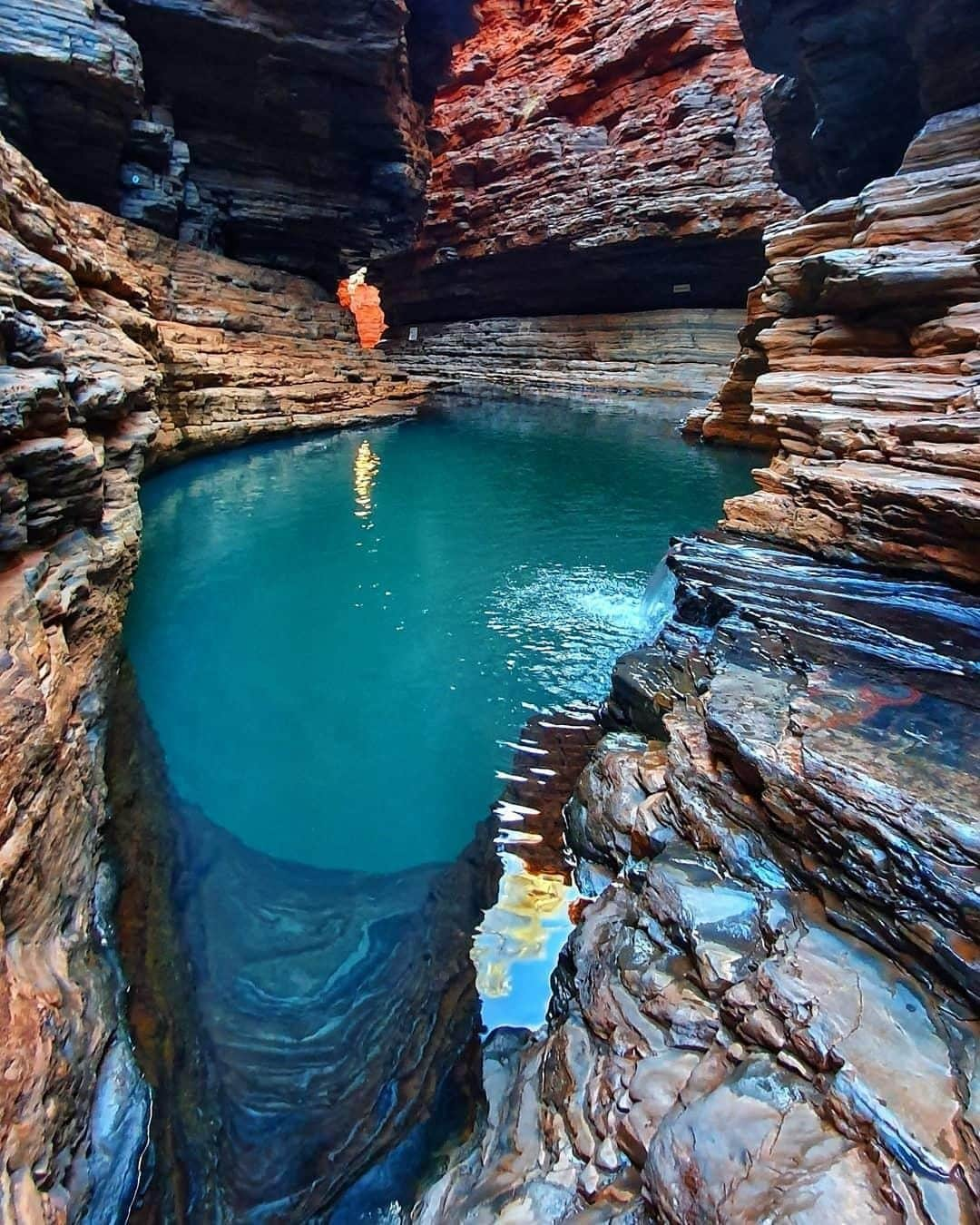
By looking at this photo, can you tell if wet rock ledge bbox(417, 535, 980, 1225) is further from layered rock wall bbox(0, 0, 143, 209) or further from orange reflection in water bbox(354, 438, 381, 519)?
layered rock wall bbox(0, 0, 143, 209)

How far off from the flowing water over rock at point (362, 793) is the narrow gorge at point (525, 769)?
24 millimetres

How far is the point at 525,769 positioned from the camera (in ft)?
14.1

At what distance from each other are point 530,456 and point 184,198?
14459 millimetres

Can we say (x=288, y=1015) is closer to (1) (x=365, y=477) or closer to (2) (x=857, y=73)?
(1) (x=365, y=477)

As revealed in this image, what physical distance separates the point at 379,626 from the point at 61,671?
299 centimetres

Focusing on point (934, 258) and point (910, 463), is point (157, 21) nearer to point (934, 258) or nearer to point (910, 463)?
point (934, 258)

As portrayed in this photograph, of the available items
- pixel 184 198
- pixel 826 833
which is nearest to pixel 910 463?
pixel 826 833

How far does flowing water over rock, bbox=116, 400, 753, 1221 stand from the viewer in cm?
241

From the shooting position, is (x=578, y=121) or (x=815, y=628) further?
(x=578, y=121)

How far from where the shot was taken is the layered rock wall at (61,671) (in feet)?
6.55

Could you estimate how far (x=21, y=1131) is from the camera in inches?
71.3

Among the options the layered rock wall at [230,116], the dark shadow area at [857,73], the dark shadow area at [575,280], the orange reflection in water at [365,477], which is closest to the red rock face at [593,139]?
the dark shadow area at [575,280]

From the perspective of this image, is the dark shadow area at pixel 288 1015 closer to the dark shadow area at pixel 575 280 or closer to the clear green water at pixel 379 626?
the clear green water at pixel 379 626

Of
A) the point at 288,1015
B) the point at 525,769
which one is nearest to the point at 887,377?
the point at 525,769
